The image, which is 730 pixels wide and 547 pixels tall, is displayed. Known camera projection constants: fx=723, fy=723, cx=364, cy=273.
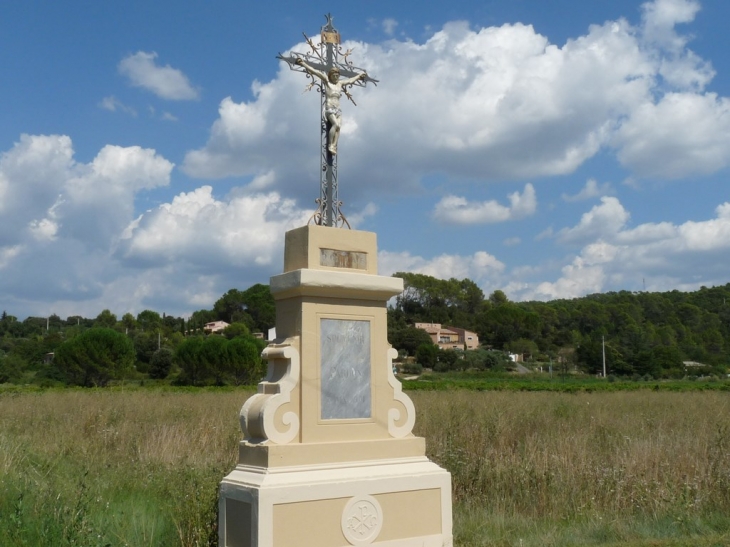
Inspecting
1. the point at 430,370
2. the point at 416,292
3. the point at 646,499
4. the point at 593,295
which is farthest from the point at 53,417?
the point at 593,295

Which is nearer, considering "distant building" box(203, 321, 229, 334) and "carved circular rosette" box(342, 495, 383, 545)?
"carved circular rosette" box(342, 495, 383, 545)

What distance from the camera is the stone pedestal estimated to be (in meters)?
5.58

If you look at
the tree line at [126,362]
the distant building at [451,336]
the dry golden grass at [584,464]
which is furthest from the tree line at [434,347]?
the dry golden grass at [584,464]

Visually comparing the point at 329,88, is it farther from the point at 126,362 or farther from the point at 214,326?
the point at 214,326

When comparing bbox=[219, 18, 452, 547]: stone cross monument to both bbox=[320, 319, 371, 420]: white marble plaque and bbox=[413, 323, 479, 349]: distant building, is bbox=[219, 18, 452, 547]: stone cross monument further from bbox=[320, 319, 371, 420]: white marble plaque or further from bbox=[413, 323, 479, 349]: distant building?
bbox=[413, 323, 479, 349]: distant building

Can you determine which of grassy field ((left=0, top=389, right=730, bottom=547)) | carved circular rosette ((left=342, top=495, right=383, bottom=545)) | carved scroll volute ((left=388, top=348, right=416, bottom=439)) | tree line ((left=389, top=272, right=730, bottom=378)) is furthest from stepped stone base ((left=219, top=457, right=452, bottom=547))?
tree line ((left=389, top=272, right=730, bottom=378))

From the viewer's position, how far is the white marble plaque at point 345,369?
6.05 metres

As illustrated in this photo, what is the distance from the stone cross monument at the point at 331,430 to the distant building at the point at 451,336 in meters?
73.1

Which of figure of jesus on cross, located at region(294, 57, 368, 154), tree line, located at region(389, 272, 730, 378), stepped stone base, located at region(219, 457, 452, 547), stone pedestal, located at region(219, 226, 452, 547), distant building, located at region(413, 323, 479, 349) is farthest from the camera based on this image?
distant building, located at region(413, 323, 479, 349)

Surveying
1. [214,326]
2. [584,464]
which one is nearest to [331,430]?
[584,464]

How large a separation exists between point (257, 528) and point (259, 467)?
479mm

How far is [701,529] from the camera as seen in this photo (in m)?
8.09

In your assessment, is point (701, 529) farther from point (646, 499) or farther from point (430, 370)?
point (430, 370)

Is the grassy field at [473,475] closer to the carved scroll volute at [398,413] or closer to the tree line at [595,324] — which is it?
the carved scroll volute at [398,413]
